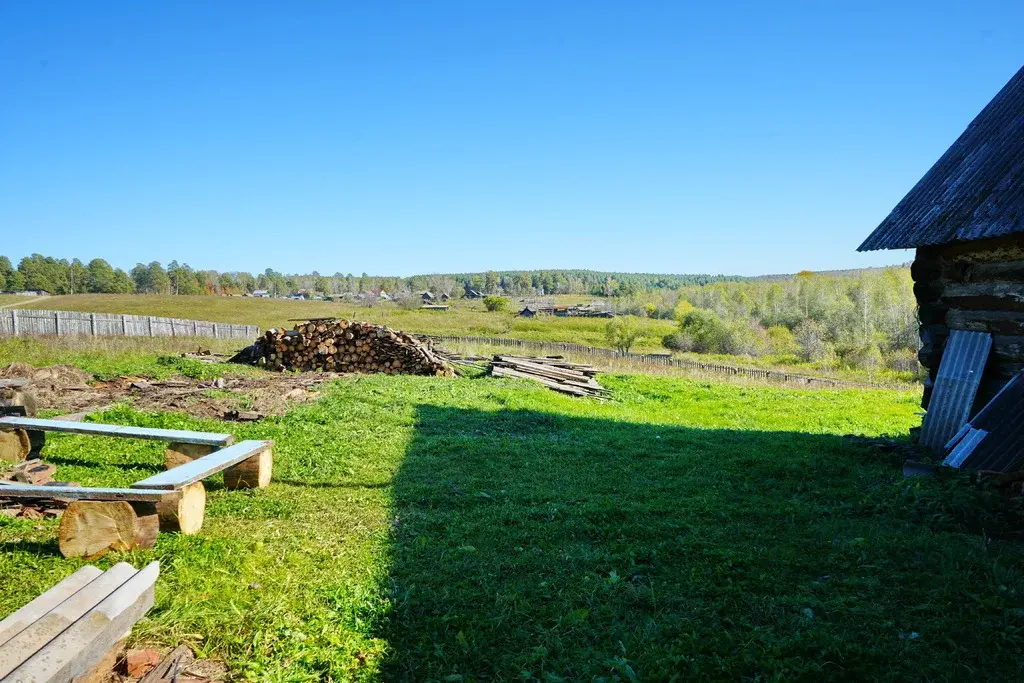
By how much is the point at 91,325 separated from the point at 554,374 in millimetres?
23873

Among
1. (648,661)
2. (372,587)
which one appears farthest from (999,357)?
(372,587)

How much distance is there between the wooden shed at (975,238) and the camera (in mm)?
7688

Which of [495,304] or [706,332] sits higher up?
[495,304]

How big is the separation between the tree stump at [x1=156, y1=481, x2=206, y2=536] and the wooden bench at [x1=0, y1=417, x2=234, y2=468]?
1.44 meters

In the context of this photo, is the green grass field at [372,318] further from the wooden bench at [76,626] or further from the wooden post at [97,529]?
the wooden bench at [76,626]

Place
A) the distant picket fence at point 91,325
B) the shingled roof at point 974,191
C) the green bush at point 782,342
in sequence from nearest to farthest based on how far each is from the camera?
the shingled roof at point 974,191
the distant picket fence at point 91,325
the green bush at point 782,342

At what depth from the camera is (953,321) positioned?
349 inches

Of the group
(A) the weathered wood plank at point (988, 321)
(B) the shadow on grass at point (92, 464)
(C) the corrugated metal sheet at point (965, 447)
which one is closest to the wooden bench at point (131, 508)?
(B) the shadow on grass at point (92, 464)

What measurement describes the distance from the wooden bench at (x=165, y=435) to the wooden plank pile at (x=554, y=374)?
10842 mm

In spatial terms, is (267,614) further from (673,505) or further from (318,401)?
(318,401)

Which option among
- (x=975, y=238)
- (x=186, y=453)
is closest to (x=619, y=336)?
(x=975, y=238)

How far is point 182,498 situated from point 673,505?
4.39m

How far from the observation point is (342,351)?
17.8 m

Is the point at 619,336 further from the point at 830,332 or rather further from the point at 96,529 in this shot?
the point at 96,529
